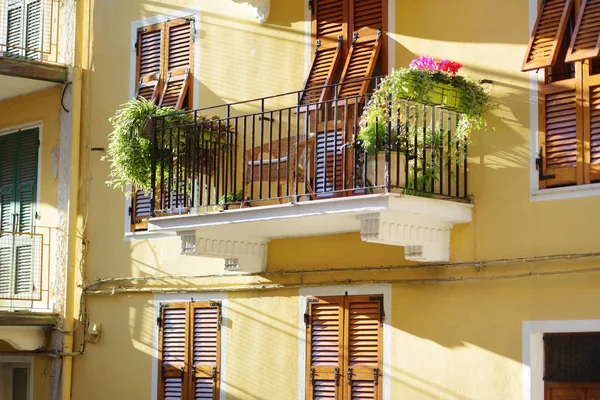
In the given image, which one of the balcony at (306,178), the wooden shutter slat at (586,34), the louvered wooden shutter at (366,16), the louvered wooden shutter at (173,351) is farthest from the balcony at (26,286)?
the wooden shutter slat at (586,34)

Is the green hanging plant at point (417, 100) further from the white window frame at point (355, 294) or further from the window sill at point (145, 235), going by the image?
the window sill at point (145, 235)

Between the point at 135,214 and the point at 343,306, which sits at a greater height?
the point at 135,214

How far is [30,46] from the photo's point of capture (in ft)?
47.4

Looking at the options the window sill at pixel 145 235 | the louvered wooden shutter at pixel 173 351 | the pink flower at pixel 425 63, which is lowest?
the louvered wooden shutter at pixel 173 351

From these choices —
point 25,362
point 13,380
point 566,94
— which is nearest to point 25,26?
point 25,362

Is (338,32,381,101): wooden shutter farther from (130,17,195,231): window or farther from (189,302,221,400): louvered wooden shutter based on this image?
(189,302,221,400): louvered wooden shutter

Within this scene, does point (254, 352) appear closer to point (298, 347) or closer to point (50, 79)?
point (298, 347)

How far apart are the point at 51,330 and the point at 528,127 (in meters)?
6.41

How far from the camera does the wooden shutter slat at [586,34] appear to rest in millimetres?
8773

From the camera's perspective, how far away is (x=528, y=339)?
948 cm

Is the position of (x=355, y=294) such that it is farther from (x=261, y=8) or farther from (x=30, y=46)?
(x=30, y=46)

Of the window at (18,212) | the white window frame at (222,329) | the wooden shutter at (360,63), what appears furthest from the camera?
the window at (18,212)

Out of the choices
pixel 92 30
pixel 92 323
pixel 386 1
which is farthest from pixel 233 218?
pixel 92 30

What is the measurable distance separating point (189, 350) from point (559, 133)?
4620 millimetres
